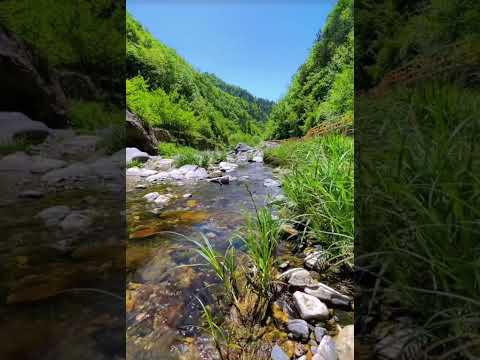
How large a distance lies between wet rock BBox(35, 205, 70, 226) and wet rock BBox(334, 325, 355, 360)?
6.86ft

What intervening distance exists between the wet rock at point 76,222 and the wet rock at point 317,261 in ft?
5.24

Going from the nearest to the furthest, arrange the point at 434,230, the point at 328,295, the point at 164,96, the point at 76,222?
the point at 434,230 < the point at 328,295 < the point at 76,222 < the point at 164,96

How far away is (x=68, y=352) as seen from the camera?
2.85 feet

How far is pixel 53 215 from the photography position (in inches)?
82.0

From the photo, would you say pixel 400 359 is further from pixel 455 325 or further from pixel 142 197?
pixel 142 197

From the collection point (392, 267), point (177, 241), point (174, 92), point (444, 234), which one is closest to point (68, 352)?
point (177, 241)

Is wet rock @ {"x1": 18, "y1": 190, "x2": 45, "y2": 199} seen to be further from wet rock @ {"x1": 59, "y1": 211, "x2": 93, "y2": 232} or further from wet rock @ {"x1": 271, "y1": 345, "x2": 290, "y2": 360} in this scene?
wet rock @ {"x1": 271, "y1": 345, "x2": 290, "y2": 360}

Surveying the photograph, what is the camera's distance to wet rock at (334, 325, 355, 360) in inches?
32.4

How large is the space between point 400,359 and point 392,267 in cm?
31

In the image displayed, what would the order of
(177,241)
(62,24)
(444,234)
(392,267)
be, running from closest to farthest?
(444,234), (392,267), (177,241), (62,24)

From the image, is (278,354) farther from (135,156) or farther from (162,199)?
(135,156)

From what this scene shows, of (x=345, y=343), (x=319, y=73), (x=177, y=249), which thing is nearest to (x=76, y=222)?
(x=177, y=249)

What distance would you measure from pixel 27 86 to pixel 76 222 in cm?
624

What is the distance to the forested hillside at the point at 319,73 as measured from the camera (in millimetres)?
11448
